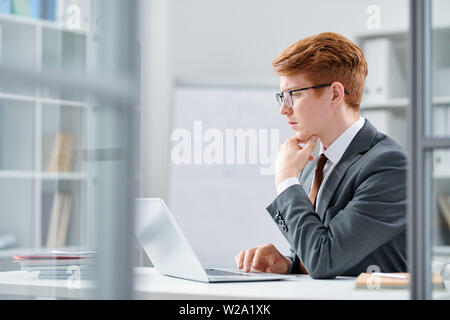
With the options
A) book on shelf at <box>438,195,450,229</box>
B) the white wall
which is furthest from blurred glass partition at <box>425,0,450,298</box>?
the white wall

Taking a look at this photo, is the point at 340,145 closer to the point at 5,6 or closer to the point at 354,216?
the point at 354,216

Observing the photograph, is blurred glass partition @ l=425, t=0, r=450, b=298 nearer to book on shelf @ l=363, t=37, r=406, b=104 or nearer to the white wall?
book on shelf @ l=363, t=37, r=406, b=104

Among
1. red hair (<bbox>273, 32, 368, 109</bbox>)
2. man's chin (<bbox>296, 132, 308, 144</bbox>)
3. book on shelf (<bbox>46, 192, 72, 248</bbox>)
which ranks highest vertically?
red hair (<bbox>273, 32, 368, 109</bbox>)

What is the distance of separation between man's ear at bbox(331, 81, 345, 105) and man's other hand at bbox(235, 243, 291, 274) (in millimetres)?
490

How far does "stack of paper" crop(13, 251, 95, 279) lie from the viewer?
83 cm

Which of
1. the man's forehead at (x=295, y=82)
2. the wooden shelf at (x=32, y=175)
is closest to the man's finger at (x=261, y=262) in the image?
the man's forehead at (x=295, y=82)

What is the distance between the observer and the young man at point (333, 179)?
1.67 m

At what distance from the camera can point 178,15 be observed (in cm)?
388

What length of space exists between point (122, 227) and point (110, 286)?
0.24 feet

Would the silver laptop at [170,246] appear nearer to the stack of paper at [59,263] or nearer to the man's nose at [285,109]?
the stack of paper at [59,263]

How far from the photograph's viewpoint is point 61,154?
3.04 feet

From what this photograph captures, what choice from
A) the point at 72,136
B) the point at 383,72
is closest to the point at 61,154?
the point at 72,136

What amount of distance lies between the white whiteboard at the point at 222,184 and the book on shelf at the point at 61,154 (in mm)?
2795

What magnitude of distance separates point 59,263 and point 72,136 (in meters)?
0.31
